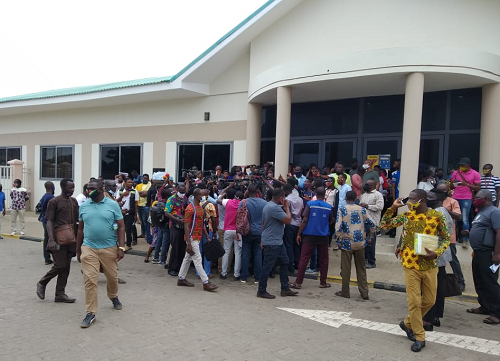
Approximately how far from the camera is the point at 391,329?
495 centimetres

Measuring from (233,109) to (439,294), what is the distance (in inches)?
383

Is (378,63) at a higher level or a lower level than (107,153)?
higher

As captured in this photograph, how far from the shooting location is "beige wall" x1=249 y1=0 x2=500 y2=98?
351 inches

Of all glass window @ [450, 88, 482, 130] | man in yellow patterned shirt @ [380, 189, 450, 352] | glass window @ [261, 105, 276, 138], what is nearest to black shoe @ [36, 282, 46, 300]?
man in yellow patterned shirt @ [380, 189, 450, 352]

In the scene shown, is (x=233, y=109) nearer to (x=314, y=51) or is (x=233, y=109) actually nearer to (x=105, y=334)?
(x=314, y=51)

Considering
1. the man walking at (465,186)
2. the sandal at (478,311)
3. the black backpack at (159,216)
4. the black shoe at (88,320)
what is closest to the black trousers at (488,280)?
the sandal at (478,311)

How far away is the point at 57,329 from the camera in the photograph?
184 inches

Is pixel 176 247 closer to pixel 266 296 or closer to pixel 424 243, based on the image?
pixel 266 296

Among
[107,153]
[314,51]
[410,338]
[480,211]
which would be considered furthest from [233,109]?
[410,338]

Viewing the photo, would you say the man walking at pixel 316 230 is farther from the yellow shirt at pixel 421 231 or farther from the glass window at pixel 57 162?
the glass window at pixel 57 162

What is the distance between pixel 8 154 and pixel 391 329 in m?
20.9

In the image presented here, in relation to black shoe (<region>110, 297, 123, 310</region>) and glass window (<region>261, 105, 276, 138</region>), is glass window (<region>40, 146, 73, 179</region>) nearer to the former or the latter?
glass window (<region>261, 105, 276, 138</region>)

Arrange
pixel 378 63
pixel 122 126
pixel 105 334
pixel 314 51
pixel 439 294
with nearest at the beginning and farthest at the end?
pixel 105 334 → pixel 439 294 → pixel 378 63 → pixel 314 51 → pixel 122 126

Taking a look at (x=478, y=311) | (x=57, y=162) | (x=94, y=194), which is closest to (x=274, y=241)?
(x=94, y=194)
